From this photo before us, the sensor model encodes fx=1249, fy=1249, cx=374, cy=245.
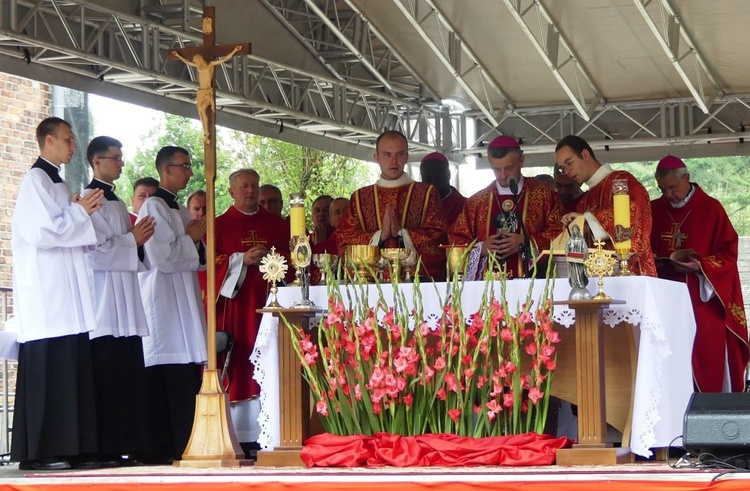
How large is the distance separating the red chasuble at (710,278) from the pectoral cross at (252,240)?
2.54m

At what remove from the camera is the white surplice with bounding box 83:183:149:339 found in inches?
264

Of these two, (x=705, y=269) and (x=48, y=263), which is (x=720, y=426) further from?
(x=48, y=263)

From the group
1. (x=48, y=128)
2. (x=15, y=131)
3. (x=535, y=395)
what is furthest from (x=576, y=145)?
(x=15, y=131)

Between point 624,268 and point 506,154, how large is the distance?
1399 millimetres

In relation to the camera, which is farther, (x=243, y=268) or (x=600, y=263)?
(x=243, y=268)

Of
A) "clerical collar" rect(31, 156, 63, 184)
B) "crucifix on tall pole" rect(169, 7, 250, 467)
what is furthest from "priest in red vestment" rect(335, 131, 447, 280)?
"clerical collar" rect(31, 156, 63, 184)

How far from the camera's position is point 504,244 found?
6.38 meters

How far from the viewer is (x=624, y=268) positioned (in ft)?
18.7

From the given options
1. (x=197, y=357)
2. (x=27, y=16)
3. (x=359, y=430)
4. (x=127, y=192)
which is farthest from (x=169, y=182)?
(x=127, y=192)

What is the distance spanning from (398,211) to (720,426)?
3098 mm

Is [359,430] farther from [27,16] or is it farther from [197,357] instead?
[27,16]

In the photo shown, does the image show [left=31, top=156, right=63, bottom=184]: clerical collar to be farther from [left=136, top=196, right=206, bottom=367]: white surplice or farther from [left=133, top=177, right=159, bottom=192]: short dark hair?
[left=133, top=177, right=159, bottom=192]: short dark hair

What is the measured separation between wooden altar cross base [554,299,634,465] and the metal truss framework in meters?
5.33

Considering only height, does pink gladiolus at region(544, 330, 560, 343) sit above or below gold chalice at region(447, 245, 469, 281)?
below
